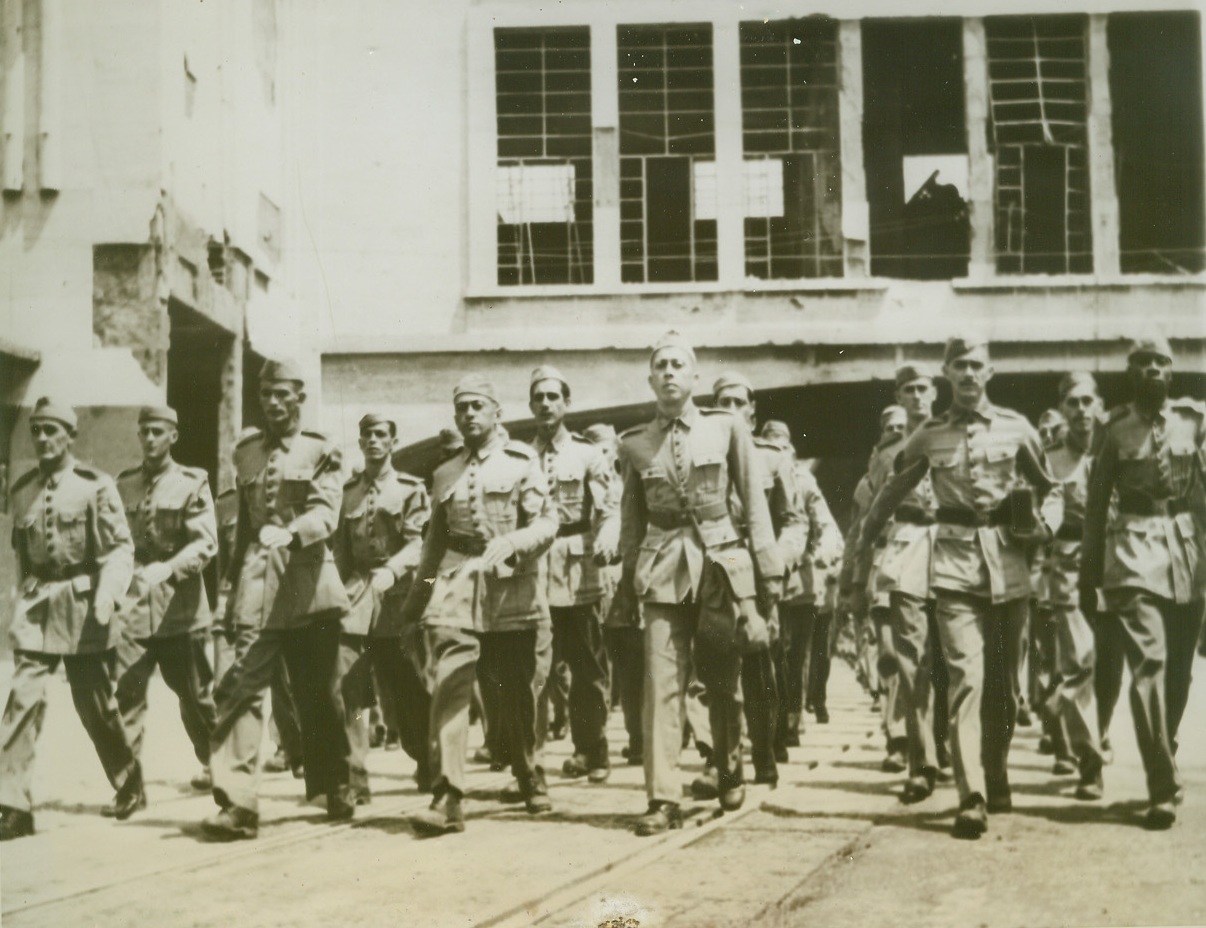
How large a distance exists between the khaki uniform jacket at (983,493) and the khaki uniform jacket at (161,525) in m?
3.68

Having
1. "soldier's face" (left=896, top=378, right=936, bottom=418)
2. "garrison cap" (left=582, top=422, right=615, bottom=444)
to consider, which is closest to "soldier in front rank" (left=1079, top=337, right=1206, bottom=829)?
"soldier's face" (left=896, top=378, right=936, bottom=418)

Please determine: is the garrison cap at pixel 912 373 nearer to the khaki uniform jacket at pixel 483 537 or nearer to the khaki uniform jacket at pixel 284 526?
the khaki uniform jacket at pixel 483 537

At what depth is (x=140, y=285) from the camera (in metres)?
7.76

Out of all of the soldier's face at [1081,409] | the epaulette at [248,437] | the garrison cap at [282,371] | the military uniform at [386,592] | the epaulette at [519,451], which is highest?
the garrison cap at [282,371]

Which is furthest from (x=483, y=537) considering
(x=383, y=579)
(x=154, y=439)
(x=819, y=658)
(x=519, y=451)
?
(x=819, y=658)

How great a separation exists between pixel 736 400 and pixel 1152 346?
2296 millimetres

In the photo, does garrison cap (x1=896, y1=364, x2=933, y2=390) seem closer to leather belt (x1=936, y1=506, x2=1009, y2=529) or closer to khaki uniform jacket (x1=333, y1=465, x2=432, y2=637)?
leather belt (x1=936, y1=506, x2=1009, y2=529)

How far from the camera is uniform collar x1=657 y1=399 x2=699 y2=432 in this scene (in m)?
7.11

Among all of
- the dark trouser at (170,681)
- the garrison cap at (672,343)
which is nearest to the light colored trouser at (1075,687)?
the garrison cap at (672,343)

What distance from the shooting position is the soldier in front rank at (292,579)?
7125mm

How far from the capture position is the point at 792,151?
7.99 metres

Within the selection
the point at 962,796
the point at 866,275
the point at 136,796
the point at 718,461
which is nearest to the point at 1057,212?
the point at 866,275

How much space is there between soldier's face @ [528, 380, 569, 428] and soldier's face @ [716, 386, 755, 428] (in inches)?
34.5

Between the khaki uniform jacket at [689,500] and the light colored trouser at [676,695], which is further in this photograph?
the khaki uniform jacket at [689,500]
